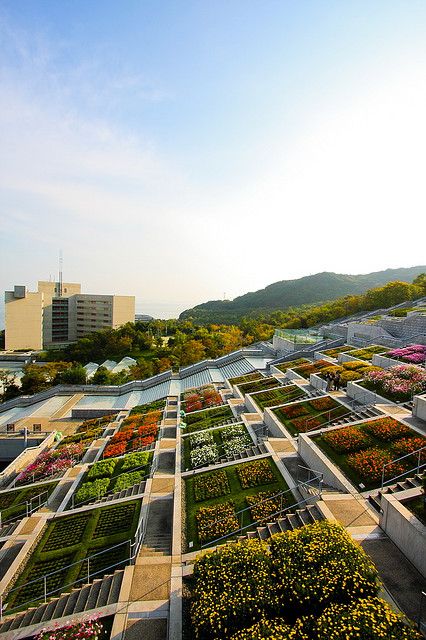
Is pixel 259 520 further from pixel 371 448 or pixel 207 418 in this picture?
pixel 207 418

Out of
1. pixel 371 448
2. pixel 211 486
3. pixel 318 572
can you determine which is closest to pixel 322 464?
pixel 371 448

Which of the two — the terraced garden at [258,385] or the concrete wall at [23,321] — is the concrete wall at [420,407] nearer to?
the terraced garden at [258,385]

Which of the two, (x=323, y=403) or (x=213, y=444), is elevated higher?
(x=323, y=403)

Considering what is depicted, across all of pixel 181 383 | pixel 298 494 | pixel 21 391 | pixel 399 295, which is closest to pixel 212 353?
pixel 181 383

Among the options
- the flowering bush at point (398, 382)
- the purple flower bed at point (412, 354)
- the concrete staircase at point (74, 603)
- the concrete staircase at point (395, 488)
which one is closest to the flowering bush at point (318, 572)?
the concrete staircase at point (395, 488)

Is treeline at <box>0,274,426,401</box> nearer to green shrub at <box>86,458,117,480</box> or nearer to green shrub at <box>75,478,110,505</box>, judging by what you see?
green shrub at <box>86,458,117,480</box>

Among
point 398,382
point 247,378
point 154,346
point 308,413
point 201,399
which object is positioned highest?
point 398,382
